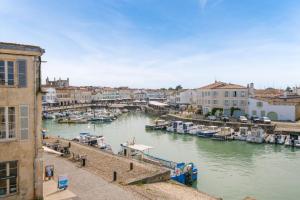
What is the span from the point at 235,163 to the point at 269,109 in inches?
1119

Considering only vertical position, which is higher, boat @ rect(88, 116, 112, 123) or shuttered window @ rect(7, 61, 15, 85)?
shuttered window @ rect(7, 61, 15, 85)

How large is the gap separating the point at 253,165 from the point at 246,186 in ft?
25.8

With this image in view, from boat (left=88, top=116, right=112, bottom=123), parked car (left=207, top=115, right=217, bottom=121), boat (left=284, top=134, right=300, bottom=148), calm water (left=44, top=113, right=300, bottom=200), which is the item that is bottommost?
calm water (left=44, top=113, right=300, bottom=200)

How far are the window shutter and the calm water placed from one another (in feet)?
53.5

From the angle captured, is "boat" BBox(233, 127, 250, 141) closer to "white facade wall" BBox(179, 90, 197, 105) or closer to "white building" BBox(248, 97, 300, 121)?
"white building" BBox(248, 97, 300, 121)

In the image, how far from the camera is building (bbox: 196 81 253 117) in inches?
2462

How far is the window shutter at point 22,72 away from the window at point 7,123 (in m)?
1.20

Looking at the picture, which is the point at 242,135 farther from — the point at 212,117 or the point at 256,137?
the point at 212,117

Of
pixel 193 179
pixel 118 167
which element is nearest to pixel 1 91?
pixel 118 167

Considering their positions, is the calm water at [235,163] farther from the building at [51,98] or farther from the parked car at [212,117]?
the building at [51,98]

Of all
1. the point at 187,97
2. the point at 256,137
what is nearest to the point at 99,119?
the point at 187,97

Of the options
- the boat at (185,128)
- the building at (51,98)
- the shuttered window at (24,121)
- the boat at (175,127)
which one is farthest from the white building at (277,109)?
the building at (51,98)

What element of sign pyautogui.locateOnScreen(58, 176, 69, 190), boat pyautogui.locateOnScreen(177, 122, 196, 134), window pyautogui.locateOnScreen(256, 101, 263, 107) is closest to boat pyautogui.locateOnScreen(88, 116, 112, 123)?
boat pyautogui.locateOnScreen(177, 122, 196, 134)

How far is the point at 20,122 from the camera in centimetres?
1352
